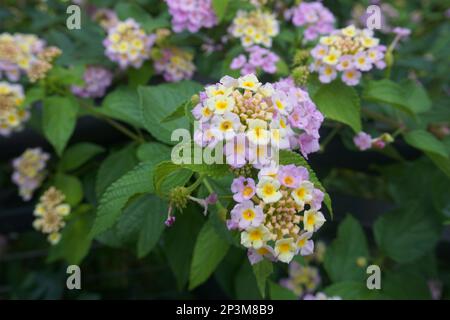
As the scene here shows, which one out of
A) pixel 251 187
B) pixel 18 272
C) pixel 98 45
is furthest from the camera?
pixel 18 272

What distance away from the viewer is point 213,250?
2.90 feet

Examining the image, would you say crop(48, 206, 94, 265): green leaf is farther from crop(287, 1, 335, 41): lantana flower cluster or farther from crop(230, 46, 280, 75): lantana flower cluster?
crop(287, 1, 335, 41): lantana flower cluster

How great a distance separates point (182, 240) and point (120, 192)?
33cm

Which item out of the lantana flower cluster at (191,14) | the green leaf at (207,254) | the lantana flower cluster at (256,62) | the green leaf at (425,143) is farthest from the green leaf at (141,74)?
the green leaf at (425,143)

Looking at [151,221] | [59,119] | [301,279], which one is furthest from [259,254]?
[301,279]

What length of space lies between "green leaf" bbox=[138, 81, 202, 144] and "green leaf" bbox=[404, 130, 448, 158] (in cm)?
41

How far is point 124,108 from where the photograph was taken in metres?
1.03

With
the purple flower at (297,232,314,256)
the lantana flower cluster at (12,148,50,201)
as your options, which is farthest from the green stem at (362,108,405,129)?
the lantana flower cluster at (12,148,50,201)

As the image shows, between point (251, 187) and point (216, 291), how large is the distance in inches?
28.0

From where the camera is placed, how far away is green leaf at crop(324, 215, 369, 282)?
3.62 feet

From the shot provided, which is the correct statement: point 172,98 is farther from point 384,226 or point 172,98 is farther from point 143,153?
point 384,226

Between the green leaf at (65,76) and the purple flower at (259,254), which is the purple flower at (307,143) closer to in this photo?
the purple flower at (259,254)
